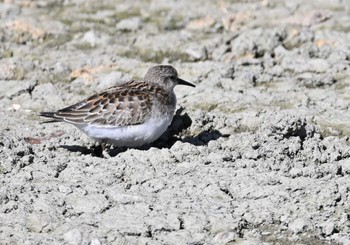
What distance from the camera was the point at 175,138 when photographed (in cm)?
852

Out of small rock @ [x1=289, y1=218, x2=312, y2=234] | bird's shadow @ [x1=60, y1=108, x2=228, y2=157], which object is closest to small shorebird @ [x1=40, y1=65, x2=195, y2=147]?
bird's shadow @ [x1=60, y1=108, x2=228, y2=157]

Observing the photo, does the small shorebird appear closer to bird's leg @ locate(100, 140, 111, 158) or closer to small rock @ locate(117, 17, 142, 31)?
bird's leg @ locate(100, 140, 111, 158)

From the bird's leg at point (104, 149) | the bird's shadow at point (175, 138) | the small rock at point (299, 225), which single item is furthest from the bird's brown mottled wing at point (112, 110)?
the small rock at point (299, 225)

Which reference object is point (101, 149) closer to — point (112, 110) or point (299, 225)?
point (112, 110)

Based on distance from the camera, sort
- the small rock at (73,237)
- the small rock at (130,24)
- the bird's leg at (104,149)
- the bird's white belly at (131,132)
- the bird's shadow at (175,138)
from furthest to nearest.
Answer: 1. the small rock at (130,24)
2. the bird's shadow at (175,138)
3. the bird's leg at (104,149)
4. the bird's white belly at (131,132)
5. the small rock at (73,237)

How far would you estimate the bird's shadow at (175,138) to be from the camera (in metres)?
8.23

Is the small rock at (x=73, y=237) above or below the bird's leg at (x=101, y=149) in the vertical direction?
above

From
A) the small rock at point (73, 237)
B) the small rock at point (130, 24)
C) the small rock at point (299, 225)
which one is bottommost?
the small rock at point (130, 24)

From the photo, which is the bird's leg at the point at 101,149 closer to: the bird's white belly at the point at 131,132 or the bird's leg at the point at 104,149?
the bird's leg at the point at 104,149

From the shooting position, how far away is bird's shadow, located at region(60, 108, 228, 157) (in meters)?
8.23

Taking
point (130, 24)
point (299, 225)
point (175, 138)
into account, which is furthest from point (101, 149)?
point (130, 24)

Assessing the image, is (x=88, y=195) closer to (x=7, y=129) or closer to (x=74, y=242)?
(x=74, y=242)

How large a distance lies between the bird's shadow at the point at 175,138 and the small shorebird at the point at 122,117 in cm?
25

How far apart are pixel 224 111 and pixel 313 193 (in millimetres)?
2499
